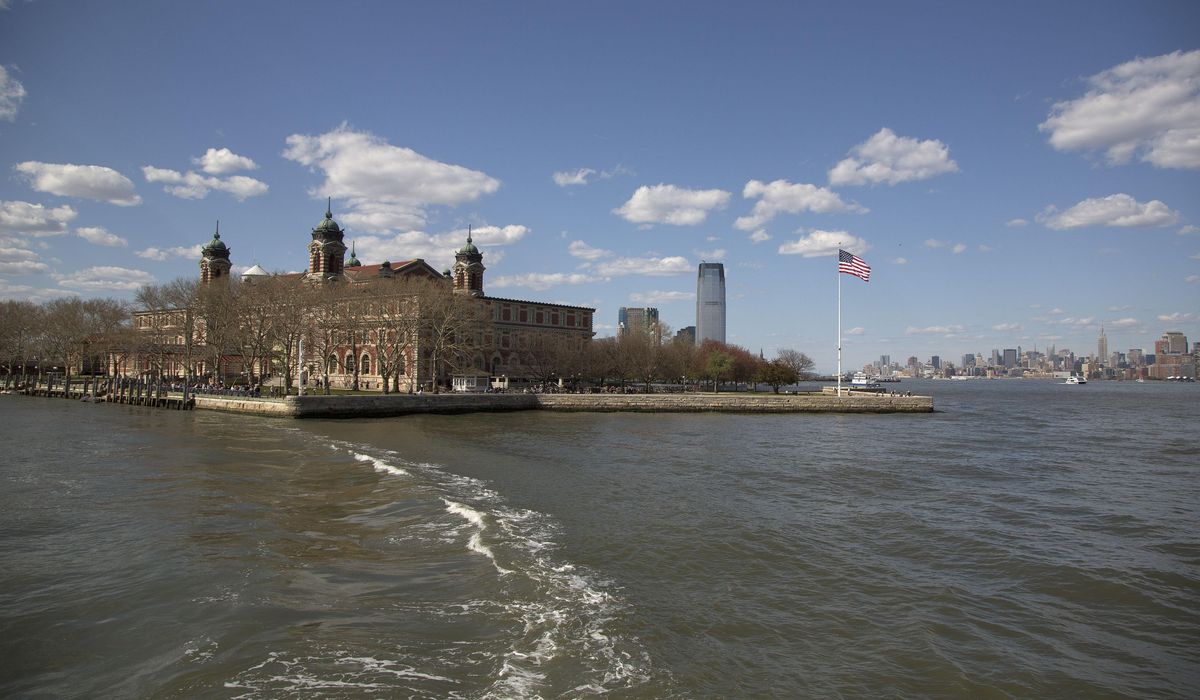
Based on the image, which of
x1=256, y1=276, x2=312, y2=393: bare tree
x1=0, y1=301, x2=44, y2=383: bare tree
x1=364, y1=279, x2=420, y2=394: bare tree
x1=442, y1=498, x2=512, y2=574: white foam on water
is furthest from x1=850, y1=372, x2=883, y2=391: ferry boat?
x1=0, y1=301, x2=44, y2=383: bare tree

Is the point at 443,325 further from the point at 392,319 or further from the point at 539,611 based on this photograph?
the point at 539,611

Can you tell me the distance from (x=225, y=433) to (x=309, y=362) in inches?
1862

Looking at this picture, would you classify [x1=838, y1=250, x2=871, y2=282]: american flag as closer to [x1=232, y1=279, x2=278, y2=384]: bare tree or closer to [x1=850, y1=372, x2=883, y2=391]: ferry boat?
[x1=232, y1=279, x2=278, y2=384]: bare tree

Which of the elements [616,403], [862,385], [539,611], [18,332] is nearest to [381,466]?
[539,611]

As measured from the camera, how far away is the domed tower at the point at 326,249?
88688 mm

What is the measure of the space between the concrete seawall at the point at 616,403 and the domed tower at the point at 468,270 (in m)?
31.7

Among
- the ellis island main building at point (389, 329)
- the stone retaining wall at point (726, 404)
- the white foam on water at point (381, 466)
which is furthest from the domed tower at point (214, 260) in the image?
the white foam on water at point (381, 466)

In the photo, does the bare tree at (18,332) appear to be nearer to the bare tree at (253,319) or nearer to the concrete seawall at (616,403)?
the bare tree at (253,319)

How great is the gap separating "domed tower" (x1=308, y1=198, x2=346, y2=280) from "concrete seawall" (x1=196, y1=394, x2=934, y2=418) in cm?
3032

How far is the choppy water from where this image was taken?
9.09m

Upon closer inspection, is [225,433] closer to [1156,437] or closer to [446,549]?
[446,549]

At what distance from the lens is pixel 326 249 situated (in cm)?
8875

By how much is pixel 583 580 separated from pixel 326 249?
85005mm

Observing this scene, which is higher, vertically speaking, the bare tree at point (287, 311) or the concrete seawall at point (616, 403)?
the bare tree at point (287, 311)
